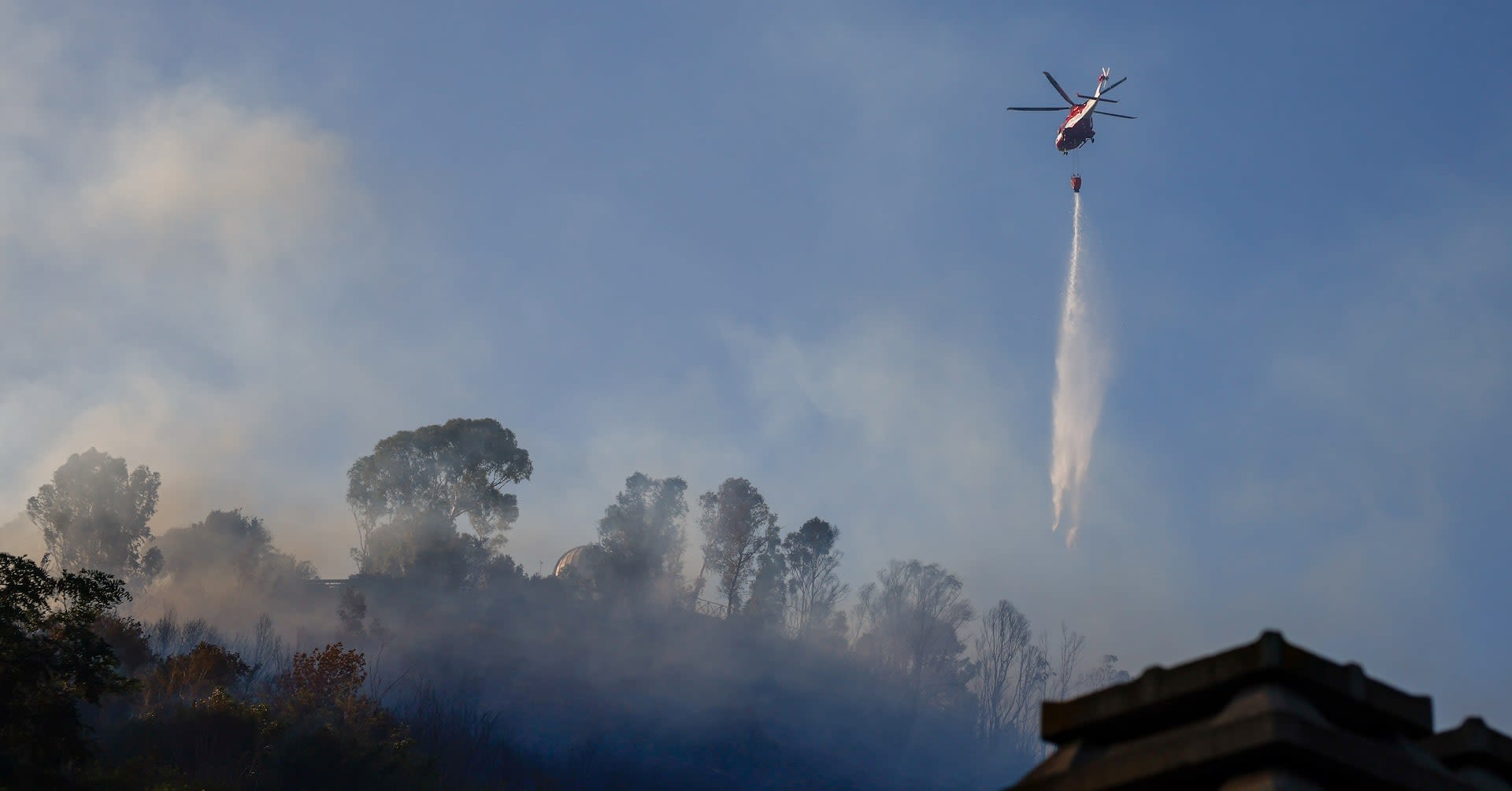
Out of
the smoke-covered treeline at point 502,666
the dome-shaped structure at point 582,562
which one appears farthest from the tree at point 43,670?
the dome-shaped structure at point 582,562

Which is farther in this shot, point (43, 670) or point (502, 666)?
point (502, 666)

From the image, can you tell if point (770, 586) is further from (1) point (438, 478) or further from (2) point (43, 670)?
(2) point (43, 670)

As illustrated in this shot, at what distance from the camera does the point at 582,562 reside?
119562 millimetres

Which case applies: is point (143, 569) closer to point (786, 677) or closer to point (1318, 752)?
point (786, 677)

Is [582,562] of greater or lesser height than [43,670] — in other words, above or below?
above

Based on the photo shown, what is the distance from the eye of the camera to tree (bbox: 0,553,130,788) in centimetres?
2383

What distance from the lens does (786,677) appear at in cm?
11994

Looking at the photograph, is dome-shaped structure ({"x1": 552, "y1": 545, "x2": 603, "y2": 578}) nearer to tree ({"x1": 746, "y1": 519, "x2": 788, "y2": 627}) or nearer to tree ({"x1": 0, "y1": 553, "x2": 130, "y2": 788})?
tree ({"x1": 746, "y1": 519, "x2": 788, "y2": 627})

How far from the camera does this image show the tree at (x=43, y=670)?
2383 cm

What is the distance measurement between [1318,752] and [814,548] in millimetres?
125696

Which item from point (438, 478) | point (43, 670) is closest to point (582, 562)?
point (438, 478)

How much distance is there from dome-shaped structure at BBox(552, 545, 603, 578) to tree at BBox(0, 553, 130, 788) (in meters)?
92.7

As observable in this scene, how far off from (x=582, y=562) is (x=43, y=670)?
9625 cm

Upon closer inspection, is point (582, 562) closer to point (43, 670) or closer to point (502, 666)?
point (502, 666)
